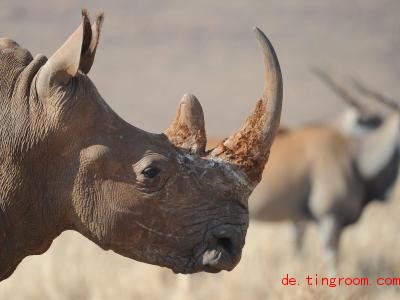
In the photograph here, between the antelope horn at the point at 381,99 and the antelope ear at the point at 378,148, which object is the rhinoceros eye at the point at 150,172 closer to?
the antelope ear at the point at 378,148

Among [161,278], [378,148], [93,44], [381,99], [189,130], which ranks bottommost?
[378,148]

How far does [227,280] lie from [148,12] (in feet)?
136

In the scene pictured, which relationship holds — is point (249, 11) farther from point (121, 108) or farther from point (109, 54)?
point (121, 108)

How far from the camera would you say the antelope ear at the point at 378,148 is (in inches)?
595

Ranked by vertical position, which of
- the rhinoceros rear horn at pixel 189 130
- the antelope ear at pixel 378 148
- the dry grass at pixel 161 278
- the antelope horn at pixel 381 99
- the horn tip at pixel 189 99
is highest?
the horn tip at pixel 189 99

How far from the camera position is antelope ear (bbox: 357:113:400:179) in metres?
15.1

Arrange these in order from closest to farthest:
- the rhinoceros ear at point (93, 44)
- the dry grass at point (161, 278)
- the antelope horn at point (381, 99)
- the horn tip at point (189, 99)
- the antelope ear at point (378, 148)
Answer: the rhinoceros ear at point (93, 44)
the horn tip at point (189, 99)
the dry grass at point (161, 278)
the antelope ear at point (378, 148)
the antelope horn at point (381, 99)

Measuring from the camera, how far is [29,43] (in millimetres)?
41281

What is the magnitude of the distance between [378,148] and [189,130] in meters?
10.8

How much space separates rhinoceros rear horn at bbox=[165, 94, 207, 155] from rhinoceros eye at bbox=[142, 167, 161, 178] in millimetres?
245

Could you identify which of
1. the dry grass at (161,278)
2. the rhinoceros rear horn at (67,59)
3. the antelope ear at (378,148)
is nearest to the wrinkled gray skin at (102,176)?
the rhinoceros rear horn at (67,59)

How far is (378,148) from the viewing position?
50.5 feet

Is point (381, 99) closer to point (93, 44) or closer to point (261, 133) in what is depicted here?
point (261, 133)

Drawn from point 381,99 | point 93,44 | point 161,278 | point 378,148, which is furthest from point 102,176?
point 381,99
